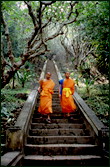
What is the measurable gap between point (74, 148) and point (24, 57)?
319cm

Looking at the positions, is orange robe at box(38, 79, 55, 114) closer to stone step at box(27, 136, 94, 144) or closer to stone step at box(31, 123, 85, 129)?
stone step at box(31, 123, 85, 129)

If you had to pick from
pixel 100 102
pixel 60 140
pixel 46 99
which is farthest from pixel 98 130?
pixel 100 102

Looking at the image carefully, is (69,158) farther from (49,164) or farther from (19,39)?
(19,39)

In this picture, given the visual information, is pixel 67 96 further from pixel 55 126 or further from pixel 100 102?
pixel 100 102

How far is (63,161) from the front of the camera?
3045 millimetres

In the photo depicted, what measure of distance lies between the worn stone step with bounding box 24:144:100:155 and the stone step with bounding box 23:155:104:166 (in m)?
0.16

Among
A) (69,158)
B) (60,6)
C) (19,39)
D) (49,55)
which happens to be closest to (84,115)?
(69,158)

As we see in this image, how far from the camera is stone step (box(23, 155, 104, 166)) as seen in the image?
9.91 feet

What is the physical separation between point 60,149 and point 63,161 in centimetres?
32

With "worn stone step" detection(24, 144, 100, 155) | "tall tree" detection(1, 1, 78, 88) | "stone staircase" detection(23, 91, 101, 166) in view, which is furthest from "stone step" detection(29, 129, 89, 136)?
"tall tree" detection(1, 1, 78, 88)

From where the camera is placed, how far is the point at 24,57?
13.6ft

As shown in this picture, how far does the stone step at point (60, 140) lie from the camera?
3.61 meters

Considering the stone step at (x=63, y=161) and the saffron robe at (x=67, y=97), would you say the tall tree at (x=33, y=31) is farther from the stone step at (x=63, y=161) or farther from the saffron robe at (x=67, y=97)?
the stone step at (x=63, y=161)

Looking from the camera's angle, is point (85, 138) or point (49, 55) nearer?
point (85, 138)
